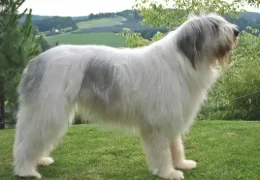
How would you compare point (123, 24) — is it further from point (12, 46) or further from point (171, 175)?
point (171, 175)

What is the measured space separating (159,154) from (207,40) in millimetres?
1256

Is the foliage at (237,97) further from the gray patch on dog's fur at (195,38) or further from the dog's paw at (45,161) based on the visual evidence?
the dog's paw at (45,161)

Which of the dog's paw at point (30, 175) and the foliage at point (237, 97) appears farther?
the foliage at point (237, 97)

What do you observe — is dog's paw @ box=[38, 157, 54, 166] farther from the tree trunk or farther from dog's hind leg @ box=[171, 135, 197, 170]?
→ the tree trunk

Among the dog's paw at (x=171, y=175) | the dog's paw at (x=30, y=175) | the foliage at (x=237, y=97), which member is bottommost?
the foliage at (x=237, y=97)

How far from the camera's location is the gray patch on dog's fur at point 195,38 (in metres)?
4.24

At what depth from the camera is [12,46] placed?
24.8 ft

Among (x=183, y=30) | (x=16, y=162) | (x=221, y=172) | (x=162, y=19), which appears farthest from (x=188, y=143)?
(x=162, y=19)

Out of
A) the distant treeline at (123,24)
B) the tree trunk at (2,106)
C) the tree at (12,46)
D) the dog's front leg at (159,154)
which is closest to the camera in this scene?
the dog's front leg at (159,154)

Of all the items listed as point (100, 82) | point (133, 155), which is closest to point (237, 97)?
point (133, 155)

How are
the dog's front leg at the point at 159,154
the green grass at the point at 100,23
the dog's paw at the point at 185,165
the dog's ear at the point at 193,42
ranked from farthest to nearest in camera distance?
the green grass at the point at 100,23 → the dog's paw at the point at 185,165 → the dog's front leg at the point at 159,154 → the dog's ear at the point at 193,42

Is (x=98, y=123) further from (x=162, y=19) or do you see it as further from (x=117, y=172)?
(x=162, y=19)

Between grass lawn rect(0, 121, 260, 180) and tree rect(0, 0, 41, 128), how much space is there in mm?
1420

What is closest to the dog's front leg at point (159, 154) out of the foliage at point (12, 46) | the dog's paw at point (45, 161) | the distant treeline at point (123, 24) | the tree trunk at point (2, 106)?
the dog's paw at point (45, 161)
